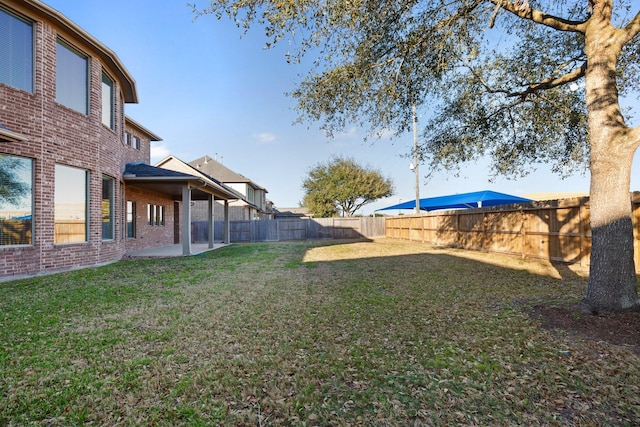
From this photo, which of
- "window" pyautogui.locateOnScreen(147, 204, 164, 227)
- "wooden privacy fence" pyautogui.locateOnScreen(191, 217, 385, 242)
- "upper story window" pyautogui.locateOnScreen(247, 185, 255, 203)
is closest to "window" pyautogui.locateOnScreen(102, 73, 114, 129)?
"window" pyautogui.locateOnScreen(147, 204, 164, 227)

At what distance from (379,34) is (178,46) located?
22.5 ft

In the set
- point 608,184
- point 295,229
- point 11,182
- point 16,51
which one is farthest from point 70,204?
point 295,229

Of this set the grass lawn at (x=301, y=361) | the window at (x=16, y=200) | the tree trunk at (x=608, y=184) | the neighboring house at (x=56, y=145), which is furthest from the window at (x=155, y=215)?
the tree trunk at (x=608, y=184)

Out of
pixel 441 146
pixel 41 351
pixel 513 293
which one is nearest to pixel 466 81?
pixel 441 146

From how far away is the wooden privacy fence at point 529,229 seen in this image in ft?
25.7

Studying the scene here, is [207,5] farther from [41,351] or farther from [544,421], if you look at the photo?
[544,421]

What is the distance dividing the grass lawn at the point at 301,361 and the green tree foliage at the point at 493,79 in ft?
5.95

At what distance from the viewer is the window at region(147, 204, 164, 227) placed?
14.0 m

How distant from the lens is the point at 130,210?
12234 mm

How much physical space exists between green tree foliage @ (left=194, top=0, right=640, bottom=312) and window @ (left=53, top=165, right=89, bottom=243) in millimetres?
5979

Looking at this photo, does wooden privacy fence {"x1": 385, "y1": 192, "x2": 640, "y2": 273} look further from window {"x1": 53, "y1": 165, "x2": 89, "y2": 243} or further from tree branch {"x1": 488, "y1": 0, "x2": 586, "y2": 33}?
window {"x1": 53, "y1": 165, "x2": 89, "y2": 243}

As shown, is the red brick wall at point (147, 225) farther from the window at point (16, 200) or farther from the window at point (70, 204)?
the window at point (16, 200)

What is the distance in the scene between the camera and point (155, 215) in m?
14.7

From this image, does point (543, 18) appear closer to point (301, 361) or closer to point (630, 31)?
point (630, 31)
